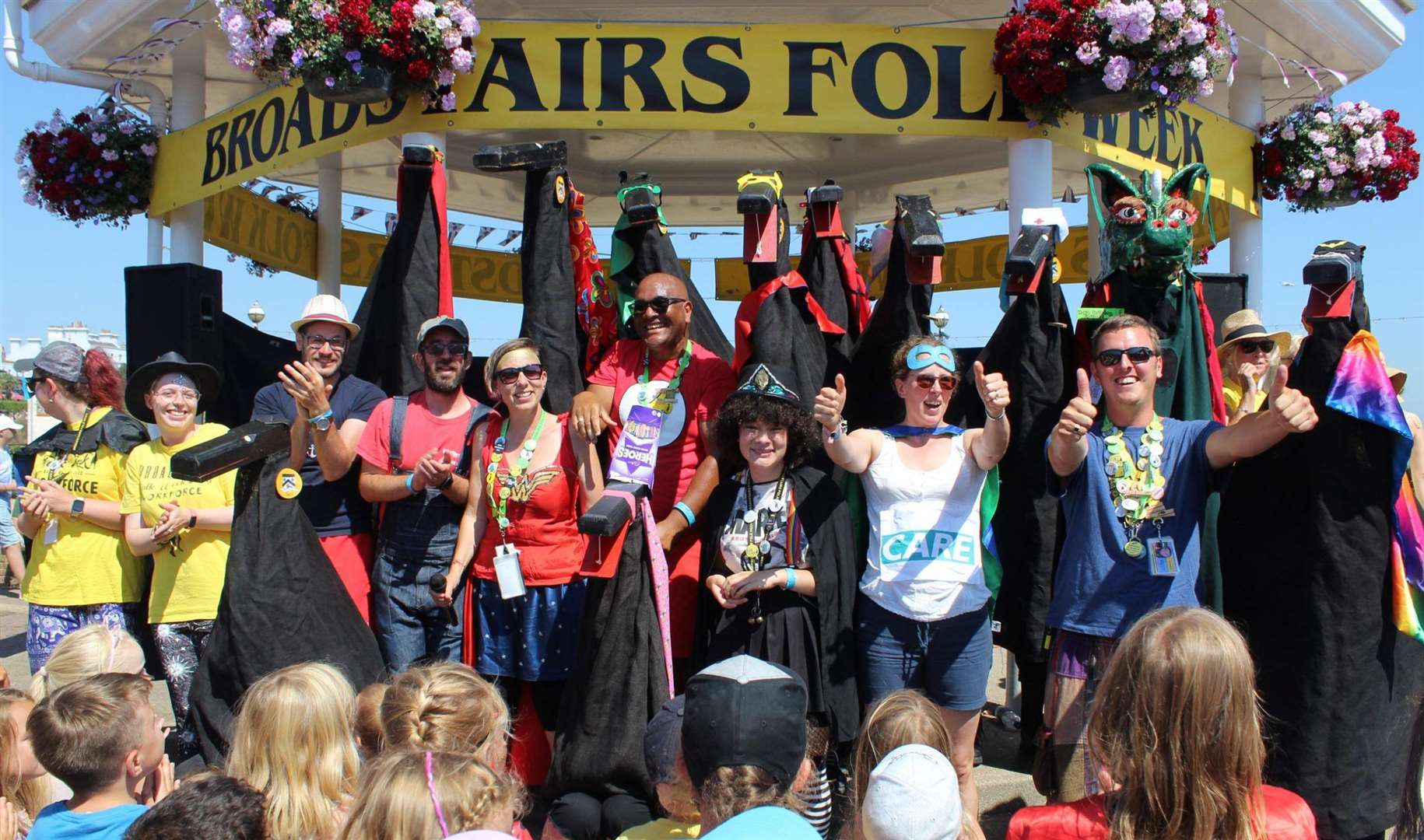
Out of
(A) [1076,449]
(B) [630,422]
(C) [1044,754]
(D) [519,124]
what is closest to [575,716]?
(B) [630,422]

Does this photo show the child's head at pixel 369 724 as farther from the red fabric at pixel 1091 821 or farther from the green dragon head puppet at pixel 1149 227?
the green dragon head puppet at pixel 1149 227

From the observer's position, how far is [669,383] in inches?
160

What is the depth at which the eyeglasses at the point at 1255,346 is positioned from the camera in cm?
455

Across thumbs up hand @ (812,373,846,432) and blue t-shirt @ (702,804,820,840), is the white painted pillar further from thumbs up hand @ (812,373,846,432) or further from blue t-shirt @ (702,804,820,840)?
blue t-shirt @ (702,804,820,840)

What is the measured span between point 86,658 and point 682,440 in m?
1.99

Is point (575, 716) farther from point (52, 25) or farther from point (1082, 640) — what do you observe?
point (52, 25)

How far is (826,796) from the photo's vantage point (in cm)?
311

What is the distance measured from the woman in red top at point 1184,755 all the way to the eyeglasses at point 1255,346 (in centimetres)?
292

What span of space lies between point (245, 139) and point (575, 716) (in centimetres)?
433

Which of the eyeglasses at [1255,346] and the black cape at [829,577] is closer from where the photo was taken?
the black cape at [829,577]

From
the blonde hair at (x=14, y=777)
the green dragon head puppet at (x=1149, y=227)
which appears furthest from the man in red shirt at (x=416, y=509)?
the green dragon head puppet at (x=1149, y=227)

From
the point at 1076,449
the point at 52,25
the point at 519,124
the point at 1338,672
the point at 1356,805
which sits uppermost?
the point at 52,25

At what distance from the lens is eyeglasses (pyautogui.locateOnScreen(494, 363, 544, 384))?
3846 millimetres

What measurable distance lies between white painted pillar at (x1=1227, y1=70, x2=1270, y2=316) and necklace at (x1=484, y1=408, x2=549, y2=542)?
17.1 ft
